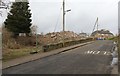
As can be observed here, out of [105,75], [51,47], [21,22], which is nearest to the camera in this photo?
[105,75]

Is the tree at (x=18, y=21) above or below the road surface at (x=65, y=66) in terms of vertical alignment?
above

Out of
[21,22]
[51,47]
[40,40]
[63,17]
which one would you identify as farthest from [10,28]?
[51,47]

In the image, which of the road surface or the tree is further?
the tree

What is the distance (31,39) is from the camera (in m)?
57.8

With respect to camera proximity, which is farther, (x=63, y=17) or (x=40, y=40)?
(x=40, y=40)

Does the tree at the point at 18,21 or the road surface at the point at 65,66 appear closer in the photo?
the road surface at the point at 65,66

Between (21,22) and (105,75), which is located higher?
(21,22)

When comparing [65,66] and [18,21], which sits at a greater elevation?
[18,21]

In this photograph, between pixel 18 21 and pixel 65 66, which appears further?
pixel 18 21

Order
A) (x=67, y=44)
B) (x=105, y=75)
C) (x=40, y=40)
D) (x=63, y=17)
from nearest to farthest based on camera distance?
(x=105, y=75) → (x=63, y=17) → (x=67, y=44) → (x=40, y=40)

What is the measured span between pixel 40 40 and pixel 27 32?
10.9 ft

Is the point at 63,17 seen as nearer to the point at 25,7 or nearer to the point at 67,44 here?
the point at 67,44

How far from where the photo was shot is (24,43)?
2202 inches

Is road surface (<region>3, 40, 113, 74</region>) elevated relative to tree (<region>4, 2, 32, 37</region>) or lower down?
lower down
